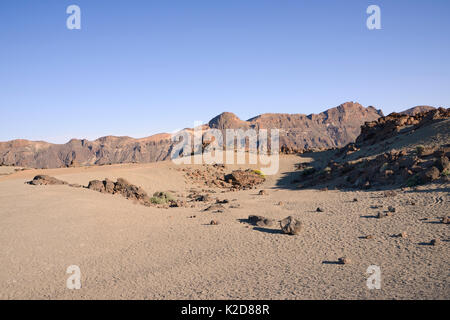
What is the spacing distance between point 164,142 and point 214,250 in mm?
97350

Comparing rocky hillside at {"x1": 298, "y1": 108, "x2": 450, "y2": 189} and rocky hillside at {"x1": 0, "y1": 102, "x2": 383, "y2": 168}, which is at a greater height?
rocky hillside at {"x1": 0, "y1": 102, "x2": 383, "y2": 168}

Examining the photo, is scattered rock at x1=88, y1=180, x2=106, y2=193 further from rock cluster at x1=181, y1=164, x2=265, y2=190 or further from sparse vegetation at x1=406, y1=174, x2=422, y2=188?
sparse vegetation at x1=406, y1=174, x2=422, y2=188

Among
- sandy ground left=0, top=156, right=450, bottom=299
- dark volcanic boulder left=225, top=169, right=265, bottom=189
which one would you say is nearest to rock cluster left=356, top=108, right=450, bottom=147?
dark volcanic boulder left=225, top=169, right=265, bottom=189

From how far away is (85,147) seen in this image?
103 meters

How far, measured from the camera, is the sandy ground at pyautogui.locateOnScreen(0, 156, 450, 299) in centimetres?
525

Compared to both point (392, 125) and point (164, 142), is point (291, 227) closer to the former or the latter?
point (392, 125)

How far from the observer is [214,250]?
24.4 feet

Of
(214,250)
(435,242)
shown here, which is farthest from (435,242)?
(214,250)

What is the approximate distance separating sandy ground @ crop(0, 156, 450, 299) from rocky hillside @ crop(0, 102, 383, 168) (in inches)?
2824

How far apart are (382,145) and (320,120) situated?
10416cm
